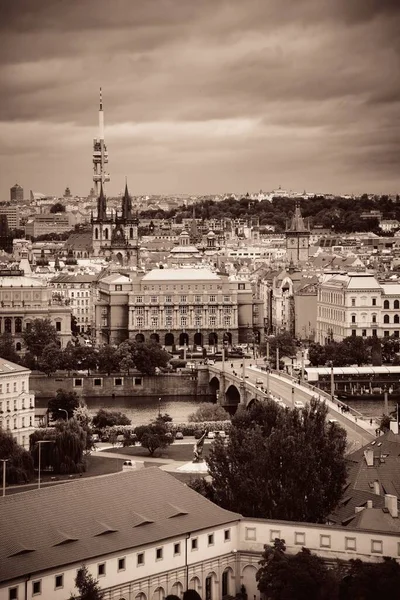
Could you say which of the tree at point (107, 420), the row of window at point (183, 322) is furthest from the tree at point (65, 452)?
the row of window at point (183, 322)

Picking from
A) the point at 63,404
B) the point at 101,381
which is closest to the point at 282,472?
the point at 63,404

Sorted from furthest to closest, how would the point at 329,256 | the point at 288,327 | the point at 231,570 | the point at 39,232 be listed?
the point at 39,232 < the point at 329,256 < the point at 288,327 < the point at 231,570

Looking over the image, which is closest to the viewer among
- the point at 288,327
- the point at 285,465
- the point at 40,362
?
the point at 285,465

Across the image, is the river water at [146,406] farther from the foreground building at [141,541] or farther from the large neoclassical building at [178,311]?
the foreground building at [141,541]

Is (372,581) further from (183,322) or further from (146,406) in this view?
(183,322)

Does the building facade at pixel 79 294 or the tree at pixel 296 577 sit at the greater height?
the tree at pixel 296 577

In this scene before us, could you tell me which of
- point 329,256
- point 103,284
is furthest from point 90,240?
point 103,284

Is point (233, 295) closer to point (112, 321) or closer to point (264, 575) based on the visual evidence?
point (112, 321)
